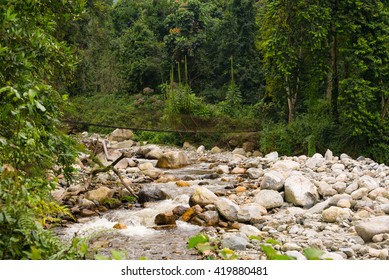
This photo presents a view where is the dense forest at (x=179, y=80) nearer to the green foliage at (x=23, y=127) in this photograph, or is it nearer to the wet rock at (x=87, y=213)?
the green foliage at (x=23, y=127)

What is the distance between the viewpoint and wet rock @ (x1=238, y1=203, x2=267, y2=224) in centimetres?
539

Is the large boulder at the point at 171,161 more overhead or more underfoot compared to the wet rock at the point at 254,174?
more underfoot

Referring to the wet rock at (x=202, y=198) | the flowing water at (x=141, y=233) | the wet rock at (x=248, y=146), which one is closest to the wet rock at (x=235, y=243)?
the flowing water at (x=141, y=233)

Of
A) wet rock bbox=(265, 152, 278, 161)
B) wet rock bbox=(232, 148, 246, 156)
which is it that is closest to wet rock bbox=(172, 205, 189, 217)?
wet rock bbox=(265, 152, 278, 161)

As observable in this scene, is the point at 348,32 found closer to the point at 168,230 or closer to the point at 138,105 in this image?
the point at 168,230

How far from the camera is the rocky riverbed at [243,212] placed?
14.3 ft

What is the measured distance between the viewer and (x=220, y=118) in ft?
46.4

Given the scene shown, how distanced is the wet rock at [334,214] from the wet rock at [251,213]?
2.65ft

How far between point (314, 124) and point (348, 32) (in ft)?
7.80

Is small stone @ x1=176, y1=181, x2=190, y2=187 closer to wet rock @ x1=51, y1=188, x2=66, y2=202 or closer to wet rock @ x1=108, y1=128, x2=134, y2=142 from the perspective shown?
wet rock @ x1=51, y1=188, x2=66, y2=202

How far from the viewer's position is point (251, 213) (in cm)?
552

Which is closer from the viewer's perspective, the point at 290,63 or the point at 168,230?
the point at 168,230

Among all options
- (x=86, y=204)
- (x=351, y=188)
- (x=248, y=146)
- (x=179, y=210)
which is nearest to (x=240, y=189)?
(x=351, y=188)

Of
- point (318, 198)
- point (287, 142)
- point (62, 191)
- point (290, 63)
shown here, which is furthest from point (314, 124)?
point (62, 191)
